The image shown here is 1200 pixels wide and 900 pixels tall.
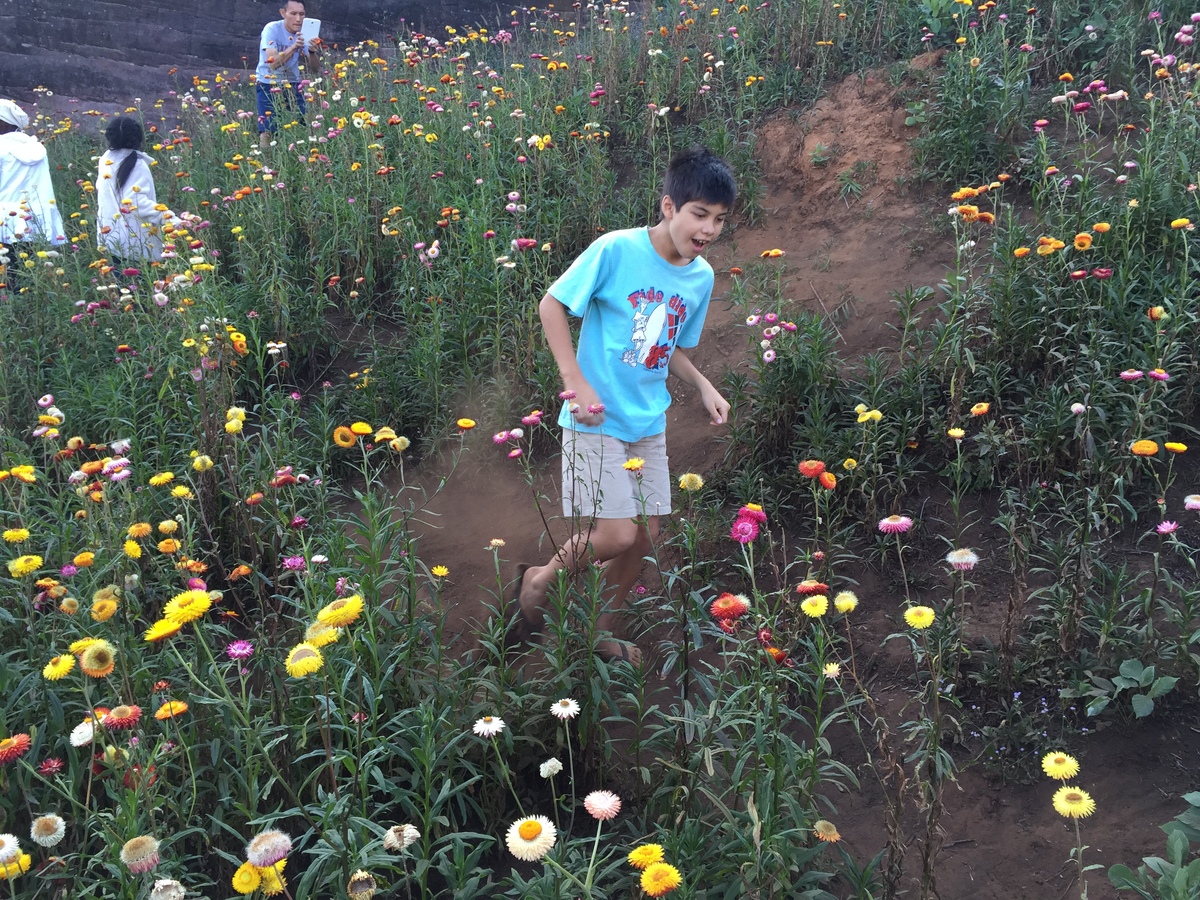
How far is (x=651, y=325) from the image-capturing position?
3268 millimetres

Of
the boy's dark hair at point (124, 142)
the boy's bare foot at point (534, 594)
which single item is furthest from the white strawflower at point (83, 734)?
the boy's dark hair at point (124, 142)

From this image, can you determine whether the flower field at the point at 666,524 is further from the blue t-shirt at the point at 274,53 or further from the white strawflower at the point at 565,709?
the blue t-shirt at the point at 274,53

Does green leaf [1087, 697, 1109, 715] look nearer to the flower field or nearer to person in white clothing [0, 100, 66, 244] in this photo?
the flower field

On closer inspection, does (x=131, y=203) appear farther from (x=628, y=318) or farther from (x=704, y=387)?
(x=704, y=387)

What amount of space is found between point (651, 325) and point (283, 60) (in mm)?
6022

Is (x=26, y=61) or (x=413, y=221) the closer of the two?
(x=413, y=221)

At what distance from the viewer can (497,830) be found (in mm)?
2508

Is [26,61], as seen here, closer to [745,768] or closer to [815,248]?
[815,248]

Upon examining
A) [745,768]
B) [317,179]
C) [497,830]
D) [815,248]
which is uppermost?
[317,179]

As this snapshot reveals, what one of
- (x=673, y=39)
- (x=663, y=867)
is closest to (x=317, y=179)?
(x=673, y=39)

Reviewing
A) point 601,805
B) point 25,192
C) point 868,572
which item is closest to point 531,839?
point 601,805

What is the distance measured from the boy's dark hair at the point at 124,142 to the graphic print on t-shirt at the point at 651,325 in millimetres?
4290

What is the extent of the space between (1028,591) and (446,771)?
6.92 ft

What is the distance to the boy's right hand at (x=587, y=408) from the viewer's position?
9.96ft
